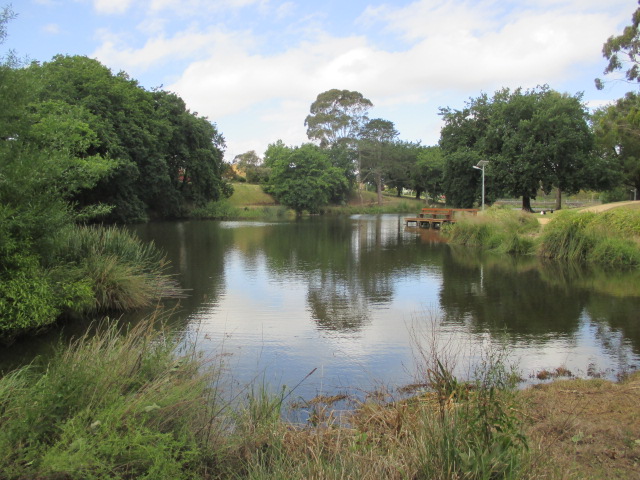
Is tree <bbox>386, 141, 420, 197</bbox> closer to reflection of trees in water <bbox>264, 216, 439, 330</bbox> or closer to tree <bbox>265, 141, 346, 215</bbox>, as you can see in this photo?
tree <bbox>265, 141, 346, 215</bbox>

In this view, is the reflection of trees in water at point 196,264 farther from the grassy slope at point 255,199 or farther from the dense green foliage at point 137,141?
the grassy slope at point 255,199

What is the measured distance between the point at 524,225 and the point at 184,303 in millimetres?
16275

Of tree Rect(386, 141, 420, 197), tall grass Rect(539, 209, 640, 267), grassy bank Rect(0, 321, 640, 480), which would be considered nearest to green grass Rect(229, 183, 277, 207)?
tree Rect(386, 141, 420, 197)

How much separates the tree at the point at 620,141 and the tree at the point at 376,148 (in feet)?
91.5

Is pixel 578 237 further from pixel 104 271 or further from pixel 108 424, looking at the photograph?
pixel 108 424

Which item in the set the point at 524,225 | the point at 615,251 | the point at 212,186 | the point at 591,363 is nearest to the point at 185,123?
the point at 212,186

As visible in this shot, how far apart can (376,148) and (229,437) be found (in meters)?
70.1

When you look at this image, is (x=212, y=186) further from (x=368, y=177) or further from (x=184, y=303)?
(x=184, y=303)

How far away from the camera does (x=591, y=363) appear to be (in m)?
7.35

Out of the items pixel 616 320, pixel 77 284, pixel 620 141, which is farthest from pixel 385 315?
pixel 620 141

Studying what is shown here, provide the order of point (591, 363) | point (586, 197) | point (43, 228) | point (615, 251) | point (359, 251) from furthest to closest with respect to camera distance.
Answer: point (586, 197) → point (359, 251) → point (615, 251) → point (43, 228) → point (591, 363)

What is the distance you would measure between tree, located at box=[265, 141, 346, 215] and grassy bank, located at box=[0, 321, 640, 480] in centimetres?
5401

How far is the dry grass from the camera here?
3730 millimetres

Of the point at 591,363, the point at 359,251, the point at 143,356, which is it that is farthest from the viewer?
the point at 359,251
